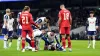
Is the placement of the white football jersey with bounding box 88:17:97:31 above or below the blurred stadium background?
below

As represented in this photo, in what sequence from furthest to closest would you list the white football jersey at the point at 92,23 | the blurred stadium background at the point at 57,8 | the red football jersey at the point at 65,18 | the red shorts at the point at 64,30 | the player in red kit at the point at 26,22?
1. the blurred stadium background at the point at 57,8
2. the white football jersey at the point at 92,23
3. the red shorts at the point at 64,30
4. the red football jersey at the point at 65,18
5. the player in red kit at the point at 26,22

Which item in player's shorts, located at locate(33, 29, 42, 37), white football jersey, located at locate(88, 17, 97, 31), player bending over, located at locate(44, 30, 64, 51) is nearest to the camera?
player's shorts, located at locate(33, 29, 42, 37)

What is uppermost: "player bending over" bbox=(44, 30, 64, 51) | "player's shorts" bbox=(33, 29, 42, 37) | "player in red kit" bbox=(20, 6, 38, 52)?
"player in red kit" bbox=(20, 6, 38, 52)

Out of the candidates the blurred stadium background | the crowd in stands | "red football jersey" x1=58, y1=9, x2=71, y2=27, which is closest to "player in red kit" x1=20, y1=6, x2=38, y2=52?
"red football jersey" x1=58, y1=9, x2=71, y2=27

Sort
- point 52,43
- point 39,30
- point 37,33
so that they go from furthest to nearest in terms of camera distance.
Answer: point 52,43, point 39,30, point 37,33

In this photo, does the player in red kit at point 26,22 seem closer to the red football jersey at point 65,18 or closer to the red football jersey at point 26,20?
the red football jersey at point 26,20

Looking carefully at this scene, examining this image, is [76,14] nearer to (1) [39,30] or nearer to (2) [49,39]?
(2) [49,39]

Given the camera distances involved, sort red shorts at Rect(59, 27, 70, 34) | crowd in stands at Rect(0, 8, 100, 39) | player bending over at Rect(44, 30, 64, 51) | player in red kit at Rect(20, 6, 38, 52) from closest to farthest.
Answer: player in red kit at Rect(20, 6, 38, 52)
red shorts at Rect(59, 27, 70, 34)
player bending over at Rect(44, 30, 64, 51)
crowd in stands at Rect(0, 8, 100, 39)

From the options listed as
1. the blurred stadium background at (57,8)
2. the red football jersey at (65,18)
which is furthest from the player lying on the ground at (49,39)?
the blurred stadium background at (57,8)

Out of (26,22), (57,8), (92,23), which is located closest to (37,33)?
(26,22)

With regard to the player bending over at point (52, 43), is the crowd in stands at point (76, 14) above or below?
above

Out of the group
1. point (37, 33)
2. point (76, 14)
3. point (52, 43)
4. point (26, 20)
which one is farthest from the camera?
point (76, 14)

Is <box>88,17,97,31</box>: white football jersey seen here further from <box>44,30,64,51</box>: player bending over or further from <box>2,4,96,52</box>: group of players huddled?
<box>44,30,64,51</box>: player bending over

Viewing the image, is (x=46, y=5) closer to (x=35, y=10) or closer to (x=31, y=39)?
(x=35, y=10)
